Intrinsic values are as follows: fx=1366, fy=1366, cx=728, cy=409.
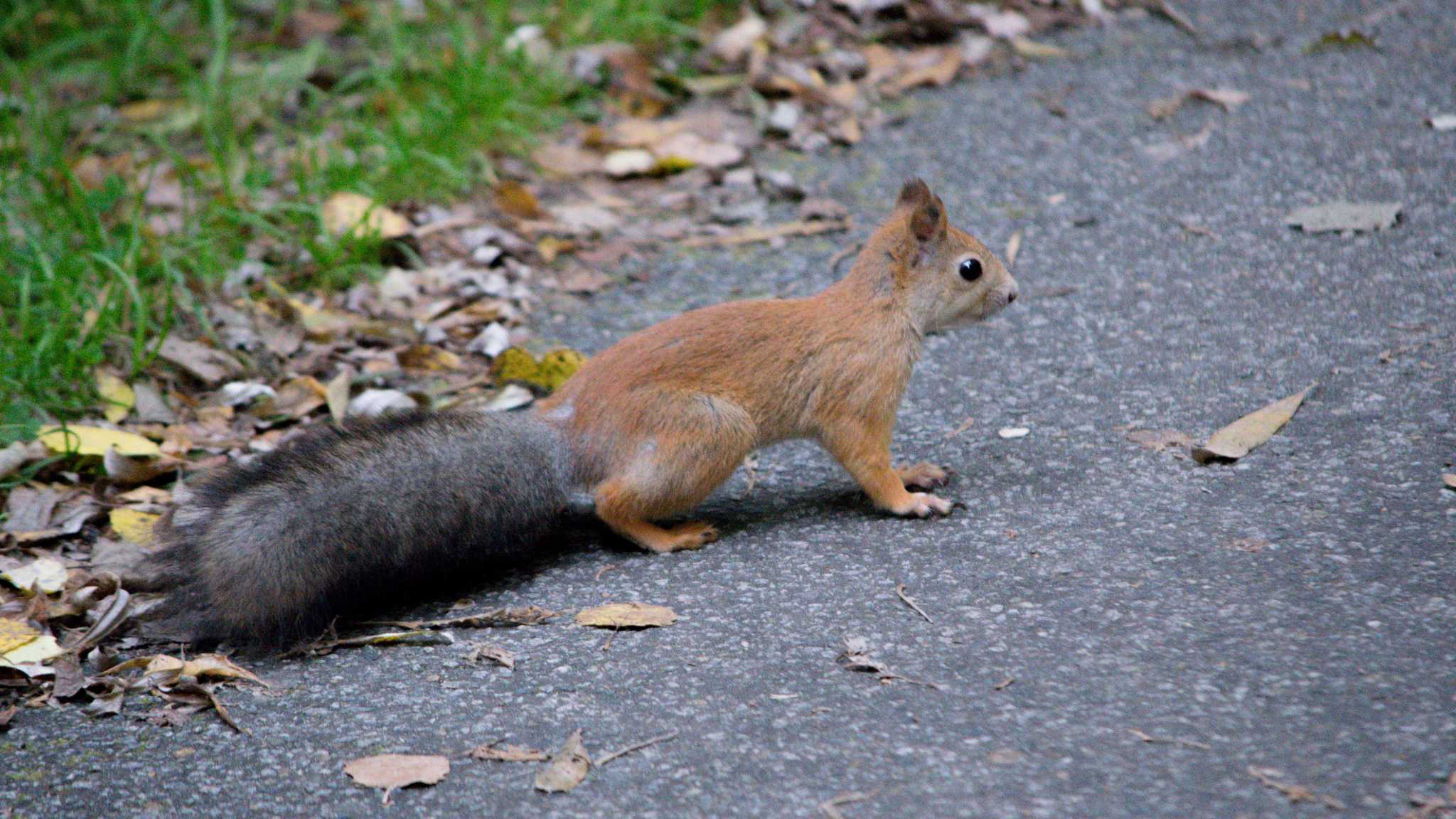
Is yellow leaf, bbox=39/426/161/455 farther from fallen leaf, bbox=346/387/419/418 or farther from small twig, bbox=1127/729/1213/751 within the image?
small twig, bbox=1127/729/1213/751

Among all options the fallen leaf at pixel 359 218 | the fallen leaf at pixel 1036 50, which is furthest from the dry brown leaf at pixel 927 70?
the fallen leaf at pixel 359 218

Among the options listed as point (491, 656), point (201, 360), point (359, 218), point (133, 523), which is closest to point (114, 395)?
point (201, 360)

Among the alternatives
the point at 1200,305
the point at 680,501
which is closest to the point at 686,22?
the point at 1200,305

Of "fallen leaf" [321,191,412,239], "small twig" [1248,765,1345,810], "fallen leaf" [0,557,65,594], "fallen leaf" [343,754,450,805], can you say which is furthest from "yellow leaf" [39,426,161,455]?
"small twig" [1248,765,1345,810]

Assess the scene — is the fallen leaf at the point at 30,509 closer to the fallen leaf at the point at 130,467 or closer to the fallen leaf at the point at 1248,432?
the fallen leaf at the point at 130,467

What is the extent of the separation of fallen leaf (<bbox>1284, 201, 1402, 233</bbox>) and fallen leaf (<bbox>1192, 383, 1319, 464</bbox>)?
1.13 meters

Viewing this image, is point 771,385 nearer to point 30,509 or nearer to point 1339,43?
point 30,509

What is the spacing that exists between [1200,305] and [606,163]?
2.46 m

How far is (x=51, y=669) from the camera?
272 cm

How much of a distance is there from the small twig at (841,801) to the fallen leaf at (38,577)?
1.89m

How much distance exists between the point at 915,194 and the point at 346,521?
5.12ft

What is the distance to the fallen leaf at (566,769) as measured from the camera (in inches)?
88.5

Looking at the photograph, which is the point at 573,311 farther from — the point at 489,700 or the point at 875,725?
the point at 875,725

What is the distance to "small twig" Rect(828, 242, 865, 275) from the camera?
15.0 feet
